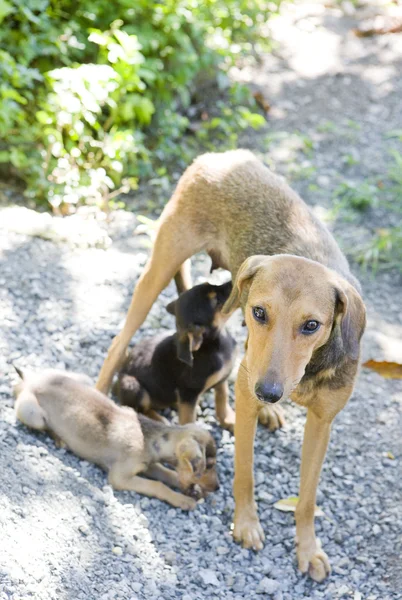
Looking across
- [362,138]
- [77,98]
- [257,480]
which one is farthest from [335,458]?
[362,138]

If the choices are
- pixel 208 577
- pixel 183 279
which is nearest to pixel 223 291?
pixel 183 279

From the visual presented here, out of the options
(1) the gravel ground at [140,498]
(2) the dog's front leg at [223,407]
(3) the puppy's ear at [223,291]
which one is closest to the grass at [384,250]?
(1) the gravel ground at [140,498]

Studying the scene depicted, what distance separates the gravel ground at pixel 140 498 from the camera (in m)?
4.40

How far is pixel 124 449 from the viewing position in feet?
16.9

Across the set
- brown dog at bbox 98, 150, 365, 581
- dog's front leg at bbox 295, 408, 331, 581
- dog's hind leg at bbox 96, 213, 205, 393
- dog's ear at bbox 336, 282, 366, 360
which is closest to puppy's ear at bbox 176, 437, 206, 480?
brown dog at bbox 98, 150, 365, 581

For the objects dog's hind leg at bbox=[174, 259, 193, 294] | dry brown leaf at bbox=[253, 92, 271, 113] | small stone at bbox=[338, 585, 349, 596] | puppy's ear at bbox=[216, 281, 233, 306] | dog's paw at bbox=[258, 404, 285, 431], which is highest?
dry brown leaf at bbox=[253, 92, 271, 113]

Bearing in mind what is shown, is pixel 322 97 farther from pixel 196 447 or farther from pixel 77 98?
pixel 196 447

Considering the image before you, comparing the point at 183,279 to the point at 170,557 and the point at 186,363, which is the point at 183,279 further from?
the point at 170,557

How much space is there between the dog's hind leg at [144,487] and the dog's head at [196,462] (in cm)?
9

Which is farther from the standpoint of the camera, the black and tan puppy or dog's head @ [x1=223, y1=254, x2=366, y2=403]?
the black and tan puppy

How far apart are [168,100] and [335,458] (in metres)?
4.38

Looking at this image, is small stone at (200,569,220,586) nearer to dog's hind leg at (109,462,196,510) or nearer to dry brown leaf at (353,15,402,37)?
dog's hind leg at (109,462,196,510)

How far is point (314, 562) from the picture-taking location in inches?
190

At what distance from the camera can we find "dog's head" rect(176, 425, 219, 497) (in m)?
5.03
